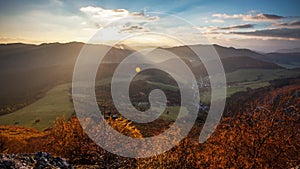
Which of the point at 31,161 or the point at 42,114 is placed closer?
the point at 31,161

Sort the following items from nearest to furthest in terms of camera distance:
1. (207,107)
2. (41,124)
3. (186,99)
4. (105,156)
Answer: (105,156) < (41,124) < (207,107) < (186,99)

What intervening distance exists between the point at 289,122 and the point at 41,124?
110406 millimetres

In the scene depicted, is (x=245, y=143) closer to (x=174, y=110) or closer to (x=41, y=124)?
(x=41, y=124)

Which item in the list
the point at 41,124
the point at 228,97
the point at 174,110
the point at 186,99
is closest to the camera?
the point at 41,124

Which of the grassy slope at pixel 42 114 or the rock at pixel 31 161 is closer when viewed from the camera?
the rock at pixel 31 161

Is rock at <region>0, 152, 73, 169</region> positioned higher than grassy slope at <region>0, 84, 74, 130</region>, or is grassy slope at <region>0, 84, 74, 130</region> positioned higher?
rock at <region>0, 152, 73, 169</region>

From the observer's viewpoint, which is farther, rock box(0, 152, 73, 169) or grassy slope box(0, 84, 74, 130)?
grassy slope box(0, 84, 74, 130)

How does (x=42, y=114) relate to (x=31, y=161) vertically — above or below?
below

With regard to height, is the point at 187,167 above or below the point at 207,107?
above

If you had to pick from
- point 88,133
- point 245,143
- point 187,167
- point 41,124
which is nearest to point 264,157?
point 245,143

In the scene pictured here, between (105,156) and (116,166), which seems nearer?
→ (116,166)

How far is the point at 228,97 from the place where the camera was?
175 meters

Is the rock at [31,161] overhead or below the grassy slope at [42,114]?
overhead

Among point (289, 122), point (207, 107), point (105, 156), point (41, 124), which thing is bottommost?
point (207, 107)
